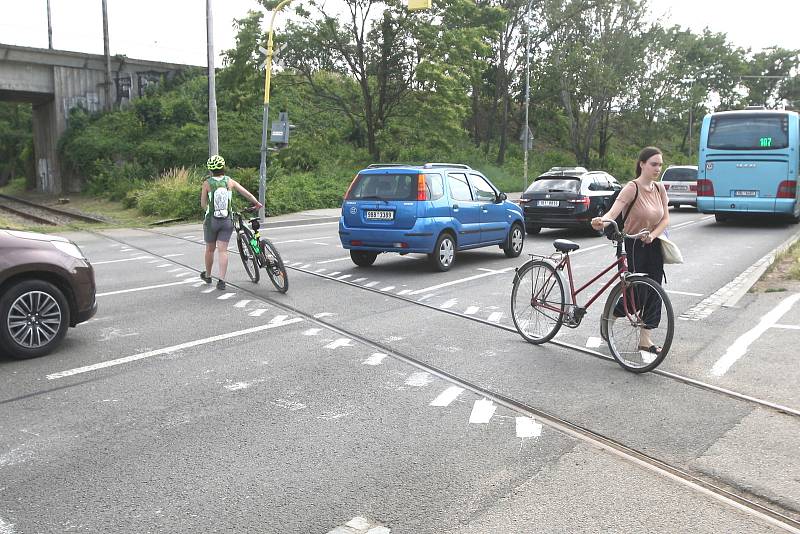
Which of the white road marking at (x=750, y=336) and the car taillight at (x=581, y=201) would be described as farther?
the car taillight at (x=581, y=201)

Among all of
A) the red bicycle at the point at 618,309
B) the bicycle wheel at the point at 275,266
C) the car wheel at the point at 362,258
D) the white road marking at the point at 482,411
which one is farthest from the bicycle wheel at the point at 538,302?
the car wheel at the point at 362,258

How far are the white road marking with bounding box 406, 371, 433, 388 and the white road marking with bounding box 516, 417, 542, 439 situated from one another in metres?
0.98

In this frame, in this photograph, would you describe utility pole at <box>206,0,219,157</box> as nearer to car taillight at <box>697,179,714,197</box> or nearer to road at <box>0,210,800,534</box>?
car taillight at <box>697,179,714,197</box>

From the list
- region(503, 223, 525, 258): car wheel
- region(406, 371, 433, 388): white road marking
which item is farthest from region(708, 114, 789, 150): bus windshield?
region(406, 371, 433, 388): white road marking

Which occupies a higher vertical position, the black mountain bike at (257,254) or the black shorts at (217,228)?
the black shorts at (217,228)

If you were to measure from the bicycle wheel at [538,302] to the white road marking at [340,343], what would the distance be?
1632 mm

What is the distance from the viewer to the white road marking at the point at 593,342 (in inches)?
269

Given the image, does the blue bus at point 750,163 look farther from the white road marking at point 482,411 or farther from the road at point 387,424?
the white road marking at point 482,411

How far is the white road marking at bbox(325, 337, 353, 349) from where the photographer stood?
22.1 ft

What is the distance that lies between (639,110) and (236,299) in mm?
41626

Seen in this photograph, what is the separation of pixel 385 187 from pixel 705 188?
11.7 meters

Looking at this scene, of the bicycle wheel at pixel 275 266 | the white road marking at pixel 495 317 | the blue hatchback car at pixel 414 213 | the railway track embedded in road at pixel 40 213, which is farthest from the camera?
the railway track embedded in road at pixel 40 213

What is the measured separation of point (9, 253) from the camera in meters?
6.16

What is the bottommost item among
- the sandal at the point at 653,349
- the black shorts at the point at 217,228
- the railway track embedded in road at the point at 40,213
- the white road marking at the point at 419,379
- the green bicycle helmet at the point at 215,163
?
the railway track embedded in road at the point at 40,213
